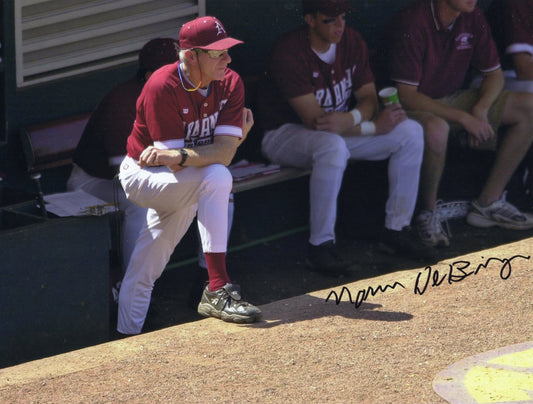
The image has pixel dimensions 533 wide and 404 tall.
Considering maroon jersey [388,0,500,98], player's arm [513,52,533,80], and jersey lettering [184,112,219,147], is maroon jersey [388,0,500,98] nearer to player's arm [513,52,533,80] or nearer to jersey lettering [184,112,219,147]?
player's arm [513,52,533,80]

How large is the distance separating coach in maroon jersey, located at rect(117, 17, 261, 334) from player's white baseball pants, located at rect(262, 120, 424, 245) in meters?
0.95

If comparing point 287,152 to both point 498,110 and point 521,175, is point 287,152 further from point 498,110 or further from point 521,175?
point 521,175

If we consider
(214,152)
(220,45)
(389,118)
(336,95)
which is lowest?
(389,118)

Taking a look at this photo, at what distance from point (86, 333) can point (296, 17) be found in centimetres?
242

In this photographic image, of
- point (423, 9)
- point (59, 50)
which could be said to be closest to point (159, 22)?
point (59, 50)

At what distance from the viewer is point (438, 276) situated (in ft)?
16.1

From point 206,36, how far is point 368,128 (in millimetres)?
1583

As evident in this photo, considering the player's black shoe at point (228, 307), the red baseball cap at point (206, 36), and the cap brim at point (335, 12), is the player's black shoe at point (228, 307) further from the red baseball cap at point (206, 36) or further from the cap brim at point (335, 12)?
the cap brim at point (335, 12)

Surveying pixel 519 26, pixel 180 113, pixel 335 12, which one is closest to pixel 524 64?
pixel 519 26

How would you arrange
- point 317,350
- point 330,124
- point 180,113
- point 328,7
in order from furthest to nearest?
1. point 330,124
2. point 328,7
3. point 180,113
4. point 317,350

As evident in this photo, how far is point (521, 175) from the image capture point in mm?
6656

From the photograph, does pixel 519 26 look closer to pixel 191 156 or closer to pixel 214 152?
pixel 214 152

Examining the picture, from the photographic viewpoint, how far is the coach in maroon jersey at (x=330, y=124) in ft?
17.7
